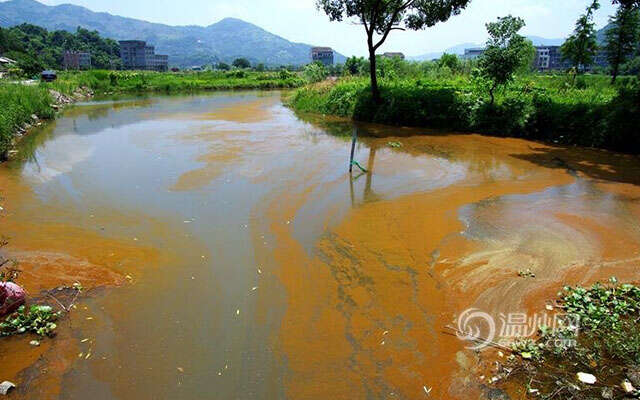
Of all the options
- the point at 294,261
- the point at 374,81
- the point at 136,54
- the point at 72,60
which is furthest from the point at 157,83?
the point at 136,54

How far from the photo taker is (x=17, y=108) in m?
18.9

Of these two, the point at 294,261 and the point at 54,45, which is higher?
the point at 54,45

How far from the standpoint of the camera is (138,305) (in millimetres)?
5508

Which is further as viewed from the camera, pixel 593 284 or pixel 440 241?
pixel 440 241

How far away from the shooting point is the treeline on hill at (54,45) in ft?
281

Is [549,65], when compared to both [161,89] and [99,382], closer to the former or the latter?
[161,89]

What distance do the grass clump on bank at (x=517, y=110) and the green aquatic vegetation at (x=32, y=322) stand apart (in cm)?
1646

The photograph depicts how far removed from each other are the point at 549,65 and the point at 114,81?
133 m

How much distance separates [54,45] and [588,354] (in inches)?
6460

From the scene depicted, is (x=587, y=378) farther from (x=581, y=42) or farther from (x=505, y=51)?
(x=581, y=42)

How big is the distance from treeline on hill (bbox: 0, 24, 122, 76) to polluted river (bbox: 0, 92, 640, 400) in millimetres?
79239

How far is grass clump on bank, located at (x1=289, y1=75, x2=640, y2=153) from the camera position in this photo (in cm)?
1405

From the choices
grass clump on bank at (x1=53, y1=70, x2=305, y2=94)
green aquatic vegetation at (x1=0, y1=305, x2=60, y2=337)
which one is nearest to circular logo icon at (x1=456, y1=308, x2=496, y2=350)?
green aquatic vegetation at (x1=0, y1=305, x2=60, y2=337)

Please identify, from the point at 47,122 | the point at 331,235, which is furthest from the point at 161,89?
the point at 331,235
